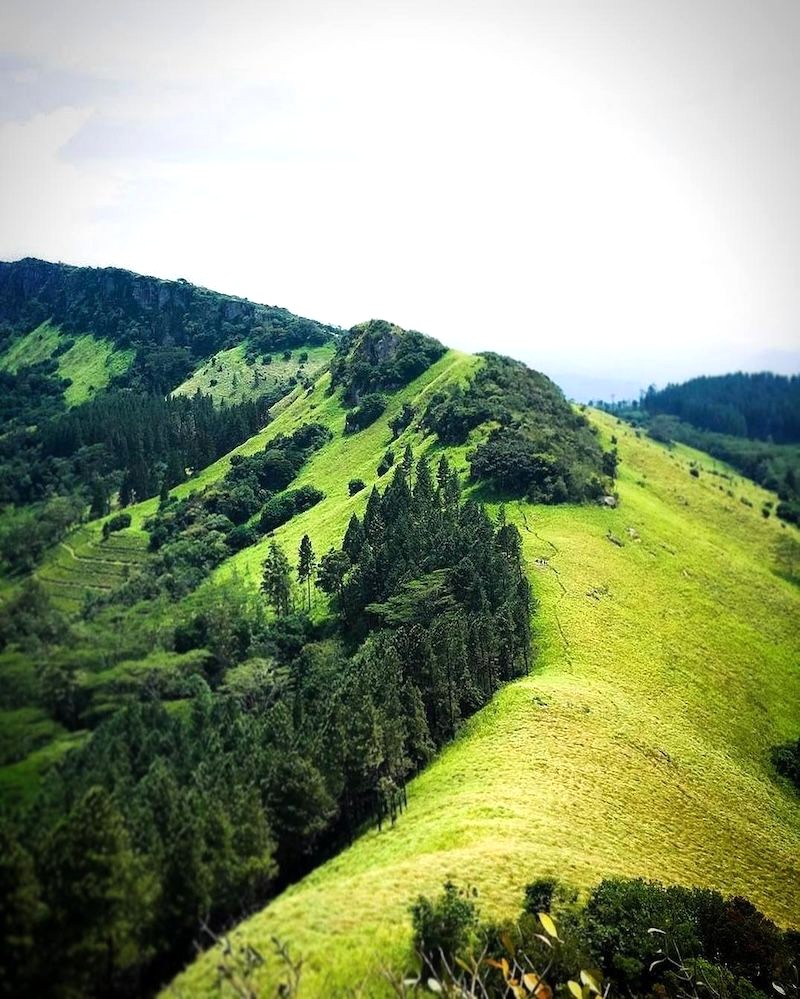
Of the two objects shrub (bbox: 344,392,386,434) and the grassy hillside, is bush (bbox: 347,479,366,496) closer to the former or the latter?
the grassy hillside

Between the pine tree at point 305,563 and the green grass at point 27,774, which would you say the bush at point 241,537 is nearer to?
the pine tree at point 305,563

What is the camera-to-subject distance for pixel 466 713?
245ft

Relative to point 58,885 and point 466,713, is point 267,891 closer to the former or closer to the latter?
point 58,885

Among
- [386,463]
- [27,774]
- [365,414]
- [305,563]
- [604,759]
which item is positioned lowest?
[604,759]

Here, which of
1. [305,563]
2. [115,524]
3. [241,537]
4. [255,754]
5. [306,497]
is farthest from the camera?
[306,497]

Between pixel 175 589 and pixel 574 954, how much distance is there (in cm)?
3309

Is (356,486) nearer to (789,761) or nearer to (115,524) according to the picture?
(789,761)

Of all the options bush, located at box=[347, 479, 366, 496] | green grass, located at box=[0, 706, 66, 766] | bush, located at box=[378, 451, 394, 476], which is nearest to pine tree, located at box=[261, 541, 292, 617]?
bush, located at box=[347, 479, 366, 496]

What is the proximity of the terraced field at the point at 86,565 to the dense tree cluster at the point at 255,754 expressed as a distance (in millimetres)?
5464

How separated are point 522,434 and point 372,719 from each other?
96.7 meters

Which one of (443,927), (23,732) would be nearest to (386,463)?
(443,927)

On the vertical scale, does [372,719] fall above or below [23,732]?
below

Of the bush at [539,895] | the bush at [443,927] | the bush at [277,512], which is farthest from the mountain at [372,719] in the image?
the bush at [277,512]

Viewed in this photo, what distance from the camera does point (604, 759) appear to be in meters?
65.7
